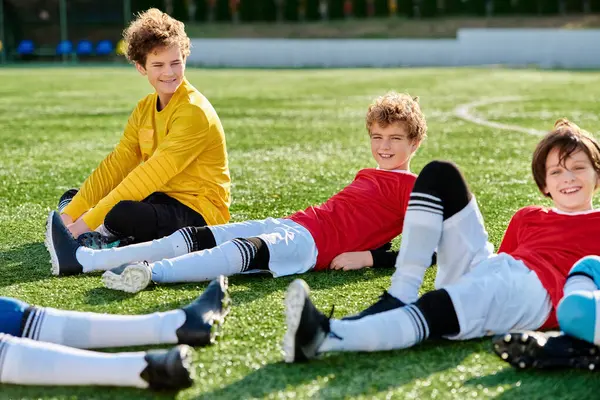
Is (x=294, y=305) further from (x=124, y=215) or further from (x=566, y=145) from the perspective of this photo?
(x=124, y=215)

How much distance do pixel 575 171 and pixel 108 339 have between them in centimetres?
163

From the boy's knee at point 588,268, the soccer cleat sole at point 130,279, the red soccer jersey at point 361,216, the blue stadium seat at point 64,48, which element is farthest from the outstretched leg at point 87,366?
the blue stadium seat at point 64,48

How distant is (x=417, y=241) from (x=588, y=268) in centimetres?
53

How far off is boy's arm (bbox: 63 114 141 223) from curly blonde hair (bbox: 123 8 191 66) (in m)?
0.43

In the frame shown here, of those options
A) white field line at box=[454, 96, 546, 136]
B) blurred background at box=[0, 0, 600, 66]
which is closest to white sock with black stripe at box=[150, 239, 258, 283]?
white field line at box=[454, 96, 546, 136]

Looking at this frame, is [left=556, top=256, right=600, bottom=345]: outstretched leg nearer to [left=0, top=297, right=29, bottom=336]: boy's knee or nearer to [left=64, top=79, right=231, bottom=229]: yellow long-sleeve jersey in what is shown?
[left=0, top=297, right=29, bottom=336]: boy's knee

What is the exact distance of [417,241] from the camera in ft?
9.82

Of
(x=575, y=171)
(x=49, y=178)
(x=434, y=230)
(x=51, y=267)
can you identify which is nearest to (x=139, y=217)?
(x=51, y=267)

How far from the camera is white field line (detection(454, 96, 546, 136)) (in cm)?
1008

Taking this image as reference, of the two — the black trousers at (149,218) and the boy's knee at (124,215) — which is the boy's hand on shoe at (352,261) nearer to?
the black trousers at (149,218)

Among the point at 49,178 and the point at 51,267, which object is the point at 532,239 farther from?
the point at 49,178

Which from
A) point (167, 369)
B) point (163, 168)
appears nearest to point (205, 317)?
point (167, 369)

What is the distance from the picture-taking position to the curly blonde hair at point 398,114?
12.7 feet

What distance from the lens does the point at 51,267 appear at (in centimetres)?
403
